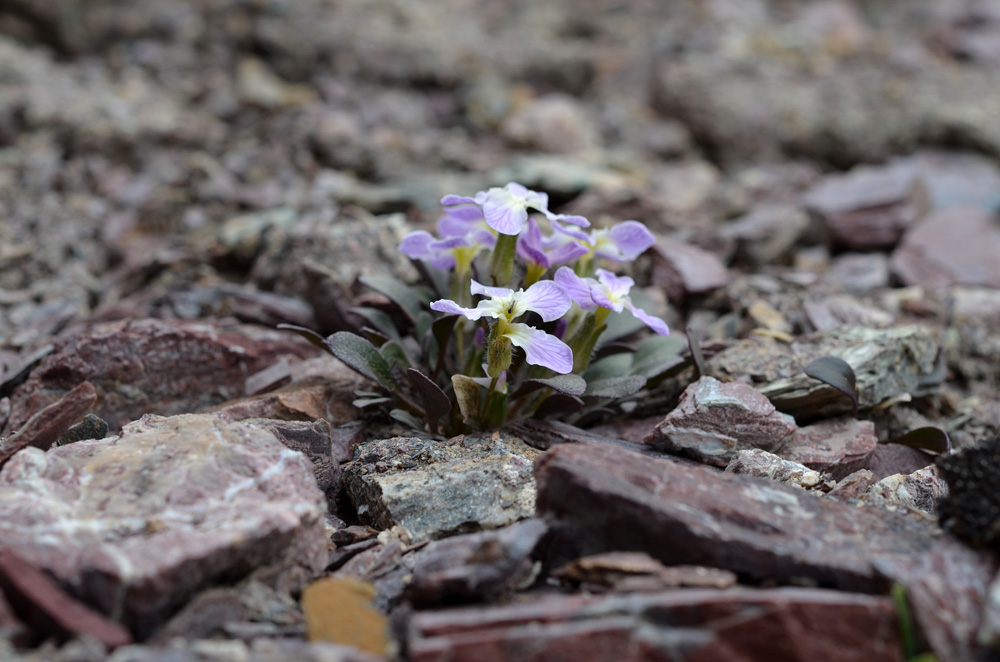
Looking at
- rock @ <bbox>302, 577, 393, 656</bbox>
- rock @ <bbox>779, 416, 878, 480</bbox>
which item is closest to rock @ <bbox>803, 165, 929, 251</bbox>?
rock @ <bbox>779, 416, 878, 480</bbox>

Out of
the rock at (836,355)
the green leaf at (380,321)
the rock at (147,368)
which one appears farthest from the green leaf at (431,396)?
the rock at (836,355)

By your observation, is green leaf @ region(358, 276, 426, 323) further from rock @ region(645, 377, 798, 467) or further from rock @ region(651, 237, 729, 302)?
rock @ region(651, 237, 729, 302)

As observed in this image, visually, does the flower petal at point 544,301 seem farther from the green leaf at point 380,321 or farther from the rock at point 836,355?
the rock at point 836,355

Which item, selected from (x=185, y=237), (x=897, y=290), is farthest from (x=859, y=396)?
(x=185, y=237)

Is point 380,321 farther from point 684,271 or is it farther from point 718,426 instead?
point 684,271

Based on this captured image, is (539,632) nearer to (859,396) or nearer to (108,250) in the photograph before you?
(859,396)

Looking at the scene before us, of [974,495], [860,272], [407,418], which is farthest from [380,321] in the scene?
[860,272]
